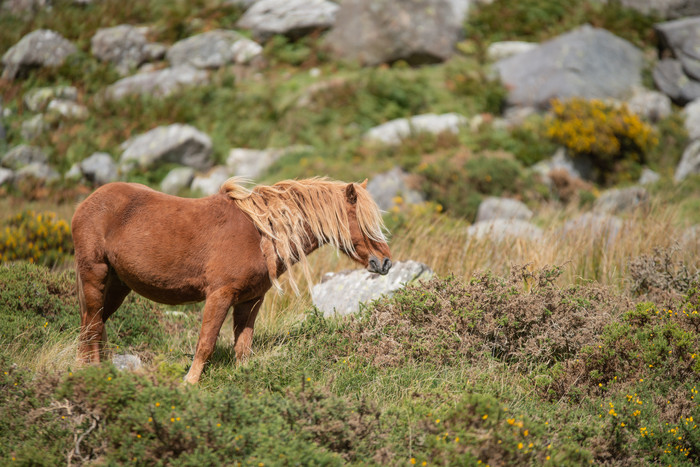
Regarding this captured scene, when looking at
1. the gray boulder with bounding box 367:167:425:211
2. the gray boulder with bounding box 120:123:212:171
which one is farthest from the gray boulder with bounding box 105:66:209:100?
the gray boulder with bounding box 367:167:425:211

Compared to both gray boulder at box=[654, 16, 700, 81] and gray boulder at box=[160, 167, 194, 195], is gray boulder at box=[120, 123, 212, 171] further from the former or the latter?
gray boulder at box=[654, 16, 700, 81]

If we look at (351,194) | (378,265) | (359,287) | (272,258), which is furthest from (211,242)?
(359,287)

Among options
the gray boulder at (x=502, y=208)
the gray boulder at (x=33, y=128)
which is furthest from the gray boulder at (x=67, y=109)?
the gray boulder at (x=502, y=208)

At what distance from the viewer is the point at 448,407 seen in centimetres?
405

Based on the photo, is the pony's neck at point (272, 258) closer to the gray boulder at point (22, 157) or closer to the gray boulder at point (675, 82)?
the gray boulder at point (22, 157)

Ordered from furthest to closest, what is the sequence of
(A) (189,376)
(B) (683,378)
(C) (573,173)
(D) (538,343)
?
(C) (573,173)
(D) (538,343)
(B) (683,378)
(A) (189,376)

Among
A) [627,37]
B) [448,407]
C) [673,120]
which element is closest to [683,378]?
A: [448,407]

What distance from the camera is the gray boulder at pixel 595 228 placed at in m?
7.54

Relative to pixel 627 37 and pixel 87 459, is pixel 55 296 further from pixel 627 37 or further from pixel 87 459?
pixel 627 37

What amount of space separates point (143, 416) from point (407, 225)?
558cm

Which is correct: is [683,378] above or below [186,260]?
below

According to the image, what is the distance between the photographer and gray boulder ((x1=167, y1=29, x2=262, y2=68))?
16.9 m

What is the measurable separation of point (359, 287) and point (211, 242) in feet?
7.43

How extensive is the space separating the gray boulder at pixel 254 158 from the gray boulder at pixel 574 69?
6053 millimetres
